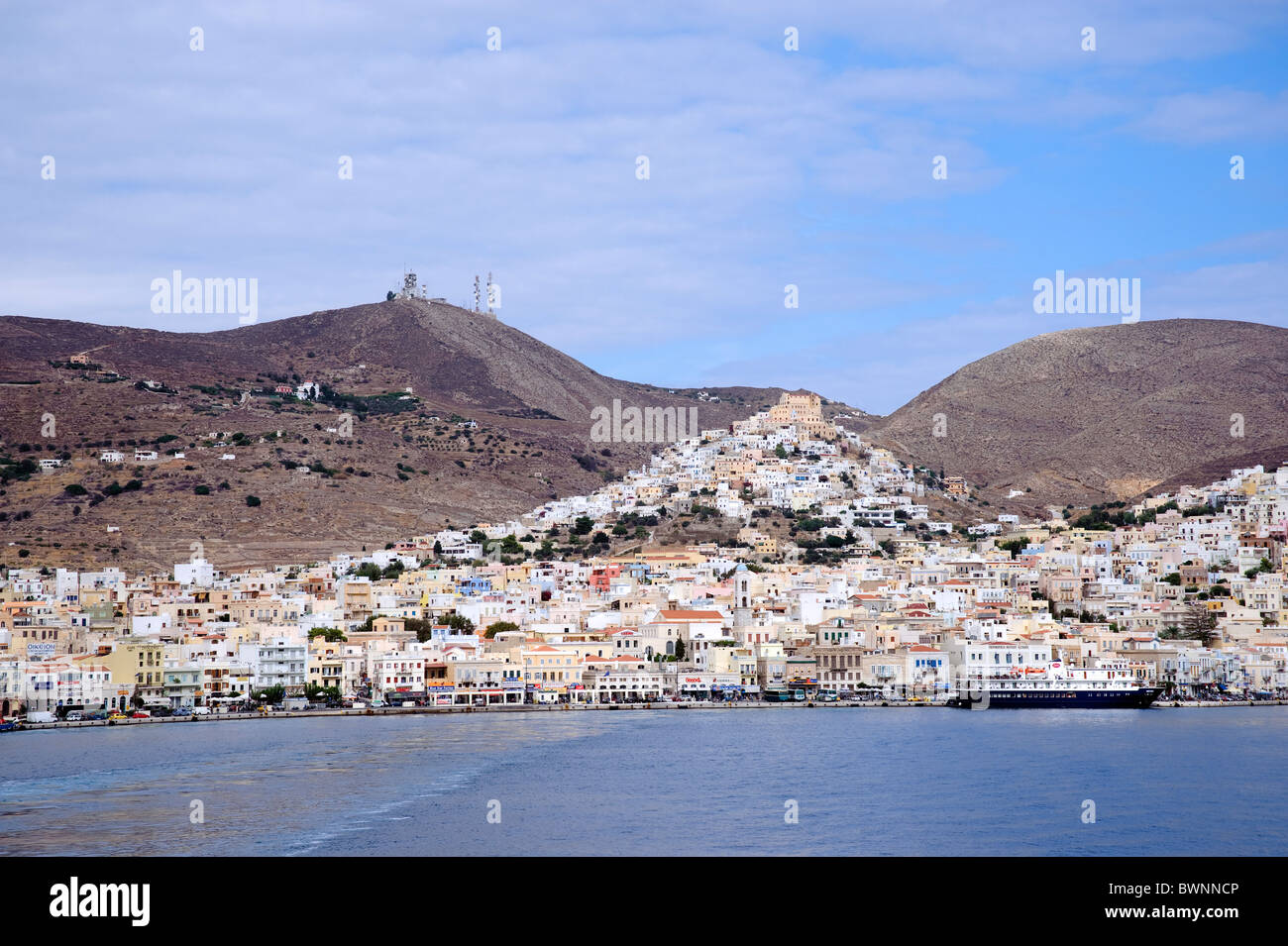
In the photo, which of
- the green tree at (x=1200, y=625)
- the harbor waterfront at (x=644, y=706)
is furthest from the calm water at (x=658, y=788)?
the green tree at (x=1200, y=625)

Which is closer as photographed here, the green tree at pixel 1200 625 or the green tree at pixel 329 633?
the green tree at pixel 329 633

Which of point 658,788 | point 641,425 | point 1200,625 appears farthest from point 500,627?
point 641,425

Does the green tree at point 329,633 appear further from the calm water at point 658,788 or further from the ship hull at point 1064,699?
the ship hull at point 1064,699

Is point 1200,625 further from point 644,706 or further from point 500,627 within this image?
point 500,627

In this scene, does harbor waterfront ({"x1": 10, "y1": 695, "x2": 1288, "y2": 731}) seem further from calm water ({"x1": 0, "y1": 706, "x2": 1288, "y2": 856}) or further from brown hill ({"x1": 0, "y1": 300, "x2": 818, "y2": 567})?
brown hill ({"x1": 0, "y1": 300, "x2": 818, "y2": 567})

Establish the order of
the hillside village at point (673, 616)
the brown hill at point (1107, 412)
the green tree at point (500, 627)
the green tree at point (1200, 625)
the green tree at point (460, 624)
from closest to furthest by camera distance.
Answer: the hillside village at point (673, 616) → the green tree at point (1200, 625) → the green tree at point (500, 627) → the green tree at point (460, 624) → the brown hill at point (1107, 412)
